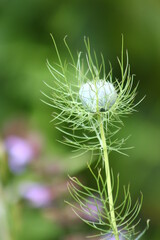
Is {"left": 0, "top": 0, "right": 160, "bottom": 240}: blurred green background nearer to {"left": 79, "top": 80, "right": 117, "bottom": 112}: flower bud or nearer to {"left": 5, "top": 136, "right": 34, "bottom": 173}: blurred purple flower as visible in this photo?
{"left": 5, "top": 136, "right": 34, "bottom": 173}: blurred purple flower

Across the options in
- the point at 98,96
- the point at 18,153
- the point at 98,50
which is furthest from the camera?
the point at 98,50

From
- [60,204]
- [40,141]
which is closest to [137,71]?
[40,141]

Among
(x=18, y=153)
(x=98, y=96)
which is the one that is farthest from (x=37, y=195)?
(x=98, y=96)

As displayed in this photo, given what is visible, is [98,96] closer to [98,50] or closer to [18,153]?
[18,153]

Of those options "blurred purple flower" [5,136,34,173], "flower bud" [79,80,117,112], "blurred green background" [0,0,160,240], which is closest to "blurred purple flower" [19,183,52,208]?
"blurred purple flower" [5,136,34,173]

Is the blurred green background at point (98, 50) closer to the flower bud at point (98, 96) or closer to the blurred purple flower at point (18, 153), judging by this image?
the blurred purple flower at point (18, 153)
